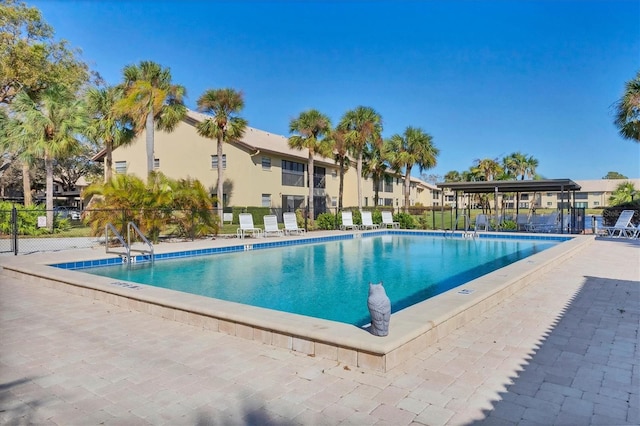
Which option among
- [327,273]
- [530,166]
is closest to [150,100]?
[327,273]

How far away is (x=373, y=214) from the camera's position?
2312cm

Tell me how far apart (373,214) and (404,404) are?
20459mm

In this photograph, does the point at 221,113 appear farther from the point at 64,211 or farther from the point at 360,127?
the point at 64,211

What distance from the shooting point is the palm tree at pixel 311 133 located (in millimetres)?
23375

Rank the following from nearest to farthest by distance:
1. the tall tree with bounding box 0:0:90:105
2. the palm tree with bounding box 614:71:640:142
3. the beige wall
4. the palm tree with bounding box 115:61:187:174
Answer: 1. the palm tree with bounding box 614:71:640:142
2. the palm tree with bounding box 115:61:187:174
3. the tall tree with bounding box 0:0:90:105
4. the beige wall

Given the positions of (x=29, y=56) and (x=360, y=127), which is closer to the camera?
(x=29, y=56)

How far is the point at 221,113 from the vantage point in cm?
2211

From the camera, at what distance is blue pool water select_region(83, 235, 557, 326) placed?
7133mm

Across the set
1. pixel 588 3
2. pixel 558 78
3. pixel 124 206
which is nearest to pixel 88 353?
pixel 124 206

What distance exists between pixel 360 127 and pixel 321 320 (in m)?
21.8

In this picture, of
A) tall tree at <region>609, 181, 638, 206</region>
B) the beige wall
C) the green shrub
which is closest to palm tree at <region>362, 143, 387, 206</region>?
the beige wall

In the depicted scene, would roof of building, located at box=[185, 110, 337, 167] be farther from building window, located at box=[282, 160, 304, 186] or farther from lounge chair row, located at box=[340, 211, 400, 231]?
lounge chair row, located at box=[340, 211, 400, 231]

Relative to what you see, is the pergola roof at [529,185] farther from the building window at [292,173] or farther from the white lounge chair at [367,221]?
the building window at [292,173]

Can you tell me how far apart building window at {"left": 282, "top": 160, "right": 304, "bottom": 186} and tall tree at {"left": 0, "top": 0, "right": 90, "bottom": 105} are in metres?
13.6
